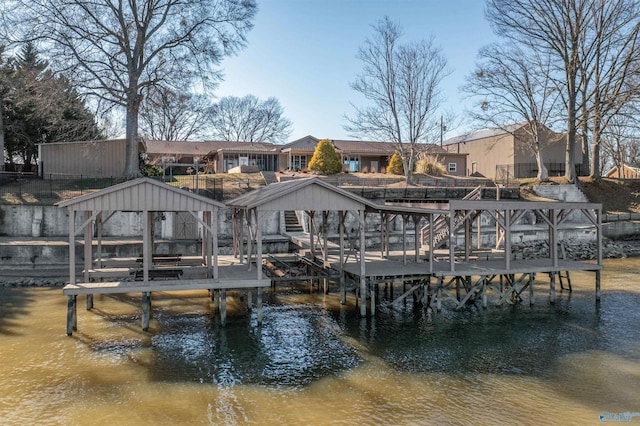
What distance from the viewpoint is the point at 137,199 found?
12.5 metres

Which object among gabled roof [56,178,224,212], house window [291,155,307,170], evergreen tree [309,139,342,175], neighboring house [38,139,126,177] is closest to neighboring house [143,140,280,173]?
house window [291,155,307,170]

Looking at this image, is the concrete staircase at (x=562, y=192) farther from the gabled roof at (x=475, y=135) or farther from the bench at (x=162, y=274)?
the bench at (x=162, y=274)

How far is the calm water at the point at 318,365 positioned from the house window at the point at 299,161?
28.6 m

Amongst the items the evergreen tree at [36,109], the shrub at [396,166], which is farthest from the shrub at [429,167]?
the evergreen tree at [36,109]

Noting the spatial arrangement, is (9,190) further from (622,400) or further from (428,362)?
(622,400)

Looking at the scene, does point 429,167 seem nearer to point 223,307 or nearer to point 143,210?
point 223,307

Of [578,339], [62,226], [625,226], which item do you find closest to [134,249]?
[62,226]

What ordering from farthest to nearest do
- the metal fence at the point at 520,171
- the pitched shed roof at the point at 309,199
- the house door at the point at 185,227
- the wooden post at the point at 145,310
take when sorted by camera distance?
the metal fence at the point at 520,171
the house door at the point at 185,227
the pitched shed roof at the point at 309,199
the wooden post at the point at 145,310

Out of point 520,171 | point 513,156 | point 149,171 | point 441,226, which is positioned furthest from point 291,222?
point 520,171

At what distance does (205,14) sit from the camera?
29.1 meters

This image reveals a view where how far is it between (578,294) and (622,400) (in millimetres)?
10244

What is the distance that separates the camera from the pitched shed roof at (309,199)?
529 inches

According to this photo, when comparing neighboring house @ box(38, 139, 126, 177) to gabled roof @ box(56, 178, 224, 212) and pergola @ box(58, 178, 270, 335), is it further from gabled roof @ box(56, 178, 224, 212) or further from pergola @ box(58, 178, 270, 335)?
gabled roof @ box(56, 178, 224, 212)

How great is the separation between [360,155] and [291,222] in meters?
19.8
